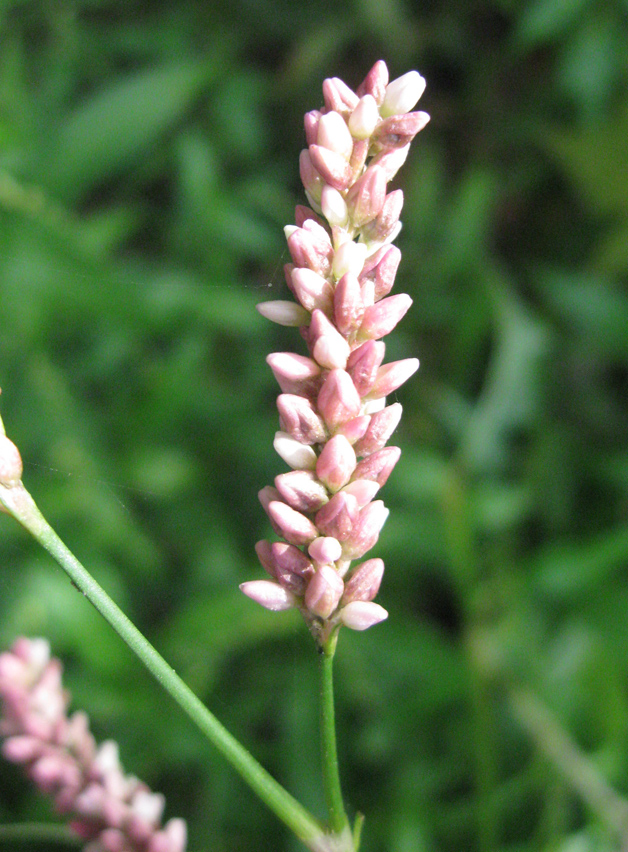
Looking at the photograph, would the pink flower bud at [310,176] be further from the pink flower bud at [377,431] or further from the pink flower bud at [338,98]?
the pink flower bud at [377,431]

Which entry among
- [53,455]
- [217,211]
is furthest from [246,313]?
[53,455]

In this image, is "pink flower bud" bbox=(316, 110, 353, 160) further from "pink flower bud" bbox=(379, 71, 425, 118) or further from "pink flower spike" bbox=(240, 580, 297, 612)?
"pink flower spike" bbox=(240, 580, 297, 612)

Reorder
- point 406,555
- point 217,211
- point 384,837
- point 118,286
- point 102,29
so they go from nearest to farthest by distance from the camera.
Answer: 1. point 384,837
2. point 118,286
3. point 406,555
4. point 217,211
5. point 102,29

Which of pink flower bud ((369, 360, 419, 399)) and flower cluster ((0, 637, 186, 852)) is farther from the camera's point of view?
flower cluster ((0, 637, 186, 852))

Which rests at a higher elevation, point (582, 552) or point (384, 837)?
point (582, 552)

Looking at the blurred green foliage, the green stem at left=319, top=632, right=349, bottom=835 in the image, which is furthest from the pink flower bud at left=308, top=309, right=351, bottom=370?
the blurred green foliage

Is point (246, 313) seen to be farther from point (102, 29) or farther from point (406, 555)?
point (102, 29)

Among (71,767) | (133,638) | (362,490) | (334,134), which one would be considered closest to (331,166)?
(334,134)
